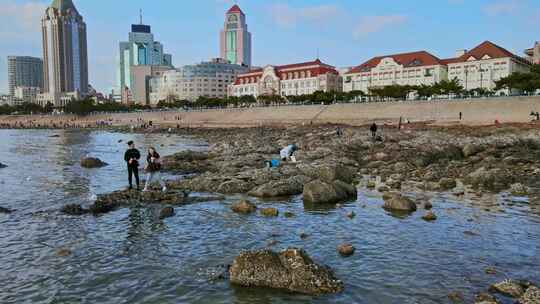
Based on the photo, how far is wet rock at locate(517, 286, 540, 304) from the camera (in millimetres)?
7910

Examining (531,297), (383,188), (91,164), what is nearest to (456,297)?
(531,297)

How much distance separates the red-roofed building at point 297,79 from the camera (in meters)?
170

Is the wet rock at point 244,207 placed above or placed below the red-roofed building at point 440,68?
below

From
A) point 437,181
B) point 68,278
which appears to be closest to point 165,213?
point 68,278

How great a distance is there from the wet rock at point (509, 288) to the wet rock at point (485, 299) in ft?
1.29

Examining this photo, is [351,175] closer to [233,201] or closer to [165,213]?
[233,201]

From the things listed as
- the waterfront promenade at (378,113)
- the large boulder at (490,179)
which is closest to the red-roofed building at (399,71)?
the waterfront promenade at (378,113)

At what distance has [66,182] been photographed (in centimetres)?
2380

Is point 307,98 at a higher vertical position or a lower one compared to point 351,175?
higher

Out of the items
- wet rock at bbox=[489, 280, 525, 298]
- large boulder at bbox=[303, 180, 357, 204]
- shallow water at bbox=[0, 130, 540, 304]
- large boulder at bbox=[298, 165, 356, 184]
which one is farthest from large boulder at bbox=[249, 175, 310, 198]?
wet rock at bbox=[489, 280, 525, 298]

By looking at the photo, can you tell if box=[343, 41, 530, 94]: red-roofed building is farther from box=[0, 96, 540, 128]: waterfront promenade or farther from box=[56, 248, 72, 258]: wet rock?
box=[56, 248, 72, 258]: wet rock

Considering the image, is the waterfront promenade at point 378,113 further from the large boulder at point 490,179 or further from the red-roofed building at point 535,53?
the red-roofed building at point 535,53

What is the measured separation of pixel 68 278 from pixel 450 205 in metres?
13.6

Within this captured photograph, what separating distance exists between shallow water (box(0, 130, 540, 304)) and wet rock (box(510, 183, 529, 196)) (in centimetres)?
124
